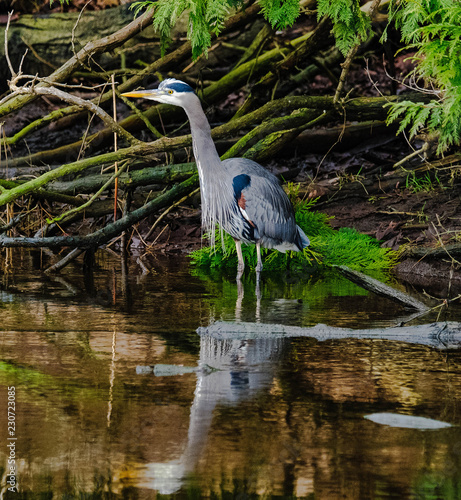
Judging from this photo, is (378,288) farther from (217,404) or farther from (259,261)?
(259,261)

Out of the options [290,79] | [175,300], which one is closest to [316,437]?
[175,300]

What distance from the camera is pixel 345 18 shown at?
5.34 m

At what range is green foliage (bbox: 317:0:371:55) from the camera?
208 inches

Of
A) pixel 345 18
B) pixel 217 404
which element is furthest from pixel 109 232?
pixel 217 404

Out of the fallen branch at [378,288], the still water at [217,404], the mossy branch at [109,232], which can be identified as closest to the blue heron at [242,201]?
the mossy branch at [109,232]

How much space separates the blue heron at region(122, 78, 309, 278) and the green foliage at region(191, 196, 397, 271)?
256 millimetres

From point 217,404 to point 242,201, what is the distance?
4.28m

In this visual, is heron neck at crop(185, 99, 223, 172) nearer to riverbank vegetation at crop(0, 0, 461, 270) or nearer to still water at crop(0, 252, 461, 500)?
riverbank vegetation at crop(0, 0, 461, 270)

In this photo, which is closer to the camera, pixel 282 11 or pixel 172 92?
pixel 282 11

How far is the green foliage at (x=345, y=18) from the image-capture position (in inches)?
208

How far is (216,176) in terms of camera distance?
7.30 metres

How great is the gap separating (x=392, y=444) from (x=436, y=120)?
8.80ft

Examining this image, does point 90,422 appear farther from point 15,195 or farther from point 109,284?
point 15,195

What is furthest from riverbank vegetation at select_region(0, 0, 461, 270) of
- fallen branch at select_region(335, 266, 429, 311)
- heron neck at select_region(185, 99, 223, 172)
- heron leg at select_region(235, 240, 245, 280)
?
fallen branch at select_region(335, 266, 429, 311)
